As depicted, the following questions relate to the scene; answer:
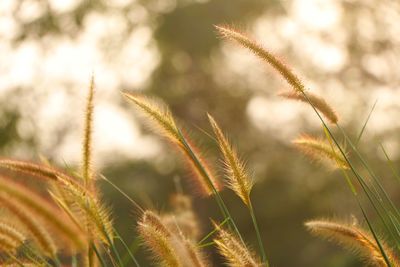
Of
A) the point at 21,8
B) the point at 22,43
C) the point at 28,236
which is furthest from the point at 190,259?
the point at 22,43

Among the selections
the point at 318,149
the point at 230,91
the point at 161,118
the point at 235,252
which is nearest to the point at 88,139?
the point at 161,118

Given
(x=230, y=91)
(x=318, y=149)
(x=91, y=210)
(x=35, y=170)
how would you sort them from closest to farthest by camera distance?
(x=91, y=210), (x=35, y=170), (x=318, y=149), (x=230, y=91)

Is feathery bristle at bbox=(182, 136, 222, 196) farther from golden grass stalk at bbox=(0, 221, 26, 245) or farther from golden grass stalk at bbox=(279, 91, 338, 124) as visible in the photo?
golden grass stalk at bbox=(0, 221, 26, 245)

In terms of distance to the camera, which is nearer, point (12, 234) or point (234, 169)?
point (12, 234)

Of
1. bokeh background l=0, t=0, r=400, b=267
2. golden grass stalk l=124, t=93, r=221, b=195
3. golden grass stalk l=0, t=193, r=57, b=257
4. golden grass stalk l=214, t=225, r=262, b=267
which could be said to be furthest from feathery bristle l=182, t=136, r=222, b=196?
bokeh background l=0, t=0, r=400, b=267

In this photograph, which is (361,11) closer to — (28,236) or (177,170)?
(177,170)

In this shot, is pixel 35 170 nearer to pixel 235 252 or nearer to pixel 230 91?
pixel 235 252
